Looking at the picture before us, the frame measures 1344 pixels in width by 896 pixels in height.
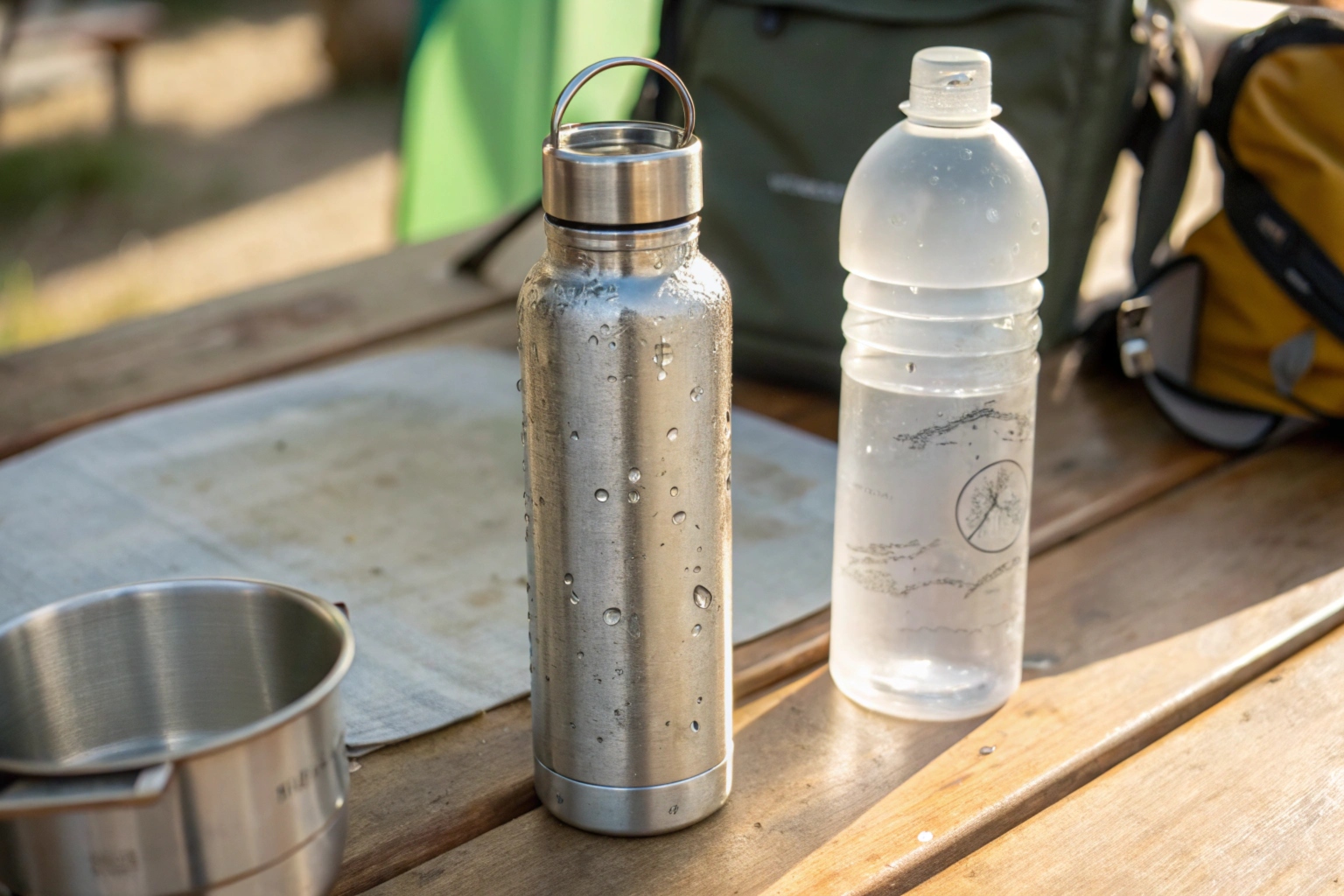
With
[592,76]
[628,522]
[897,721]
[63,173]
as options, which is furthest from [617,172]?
[63,173]

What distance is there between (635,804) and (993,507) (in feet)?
0.84

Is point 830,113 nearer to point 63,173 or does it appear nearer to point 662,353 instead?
point 662,353

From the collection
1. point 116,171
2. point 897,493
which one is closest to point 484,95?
point 897,493

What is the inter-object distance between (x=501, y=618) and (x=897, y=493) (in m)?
0.29

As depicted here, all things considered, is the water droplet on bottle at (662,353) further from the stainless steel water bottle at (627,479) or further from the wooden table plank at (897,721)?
the wooden table plank at (897,721)

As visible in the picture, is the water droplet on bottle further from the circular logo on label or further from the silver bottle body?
the circular logo on label

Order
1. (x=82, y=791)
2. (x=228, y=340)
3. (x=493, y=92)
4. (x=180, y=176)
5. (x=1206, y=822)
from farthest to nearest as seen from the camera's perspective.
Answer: (x=180, y=176)
(x=493, y=92)
(x=228, y=340)
(x=1206, y=822)
(x=82, y=791)

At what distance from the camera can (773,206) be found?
51.8 inches

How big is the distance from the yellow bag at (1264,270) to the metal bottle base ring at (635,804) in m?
0.65

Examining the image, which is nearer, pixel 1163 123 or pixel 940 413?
pixel 940 413

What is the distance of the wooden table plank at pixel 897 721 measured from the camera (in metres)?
0.67

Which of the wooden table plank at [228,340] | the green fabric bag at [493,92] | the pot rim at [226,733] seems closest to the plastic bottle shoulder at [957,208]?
the pot rim at [226,733]

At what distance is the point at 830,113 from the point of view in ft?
4.10

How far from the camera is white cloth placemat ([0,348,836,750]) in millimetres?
878
